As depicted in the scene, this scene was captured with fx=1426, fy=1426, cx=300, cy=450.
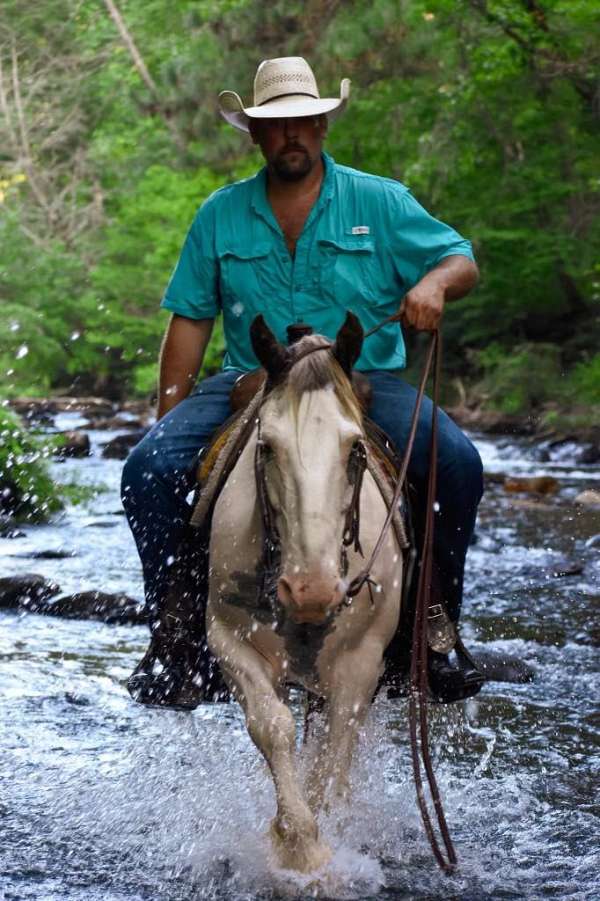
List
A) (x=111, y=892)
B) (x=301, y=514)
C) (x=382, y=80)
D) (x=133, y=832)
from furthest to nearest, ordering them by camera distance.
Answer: (x=382, y=80), (x=133, y=832), (x=111, y=892), (x=301, y=514)

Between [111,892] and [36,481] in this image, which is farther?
[36,481]

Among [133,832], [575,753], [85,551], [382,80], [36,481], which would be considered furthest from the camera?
[382,80]

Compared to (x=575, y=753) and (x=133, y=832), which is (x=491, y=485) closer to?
(x=575, y=753)

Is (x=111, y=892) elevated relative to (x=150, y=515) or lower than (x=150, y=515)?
lower

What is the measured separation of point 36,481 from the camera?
15.2 meters

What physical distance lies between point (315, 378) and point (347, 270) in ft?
3.89

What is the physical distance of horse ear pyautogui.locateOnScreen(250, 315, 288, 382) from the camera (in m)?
4.35

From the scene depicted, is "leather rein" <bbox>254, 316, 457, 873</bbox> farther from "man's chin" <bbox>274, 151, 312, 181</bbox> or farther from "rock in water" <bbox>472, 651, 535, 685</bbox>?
"rock in water" <bbox>472, 651, 535, 685</bbox>

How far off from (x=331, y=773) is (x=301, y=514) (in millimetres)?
1168

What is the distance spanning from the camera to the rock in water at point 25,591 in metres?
9.88

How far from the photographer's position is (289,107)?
5320 millimetres

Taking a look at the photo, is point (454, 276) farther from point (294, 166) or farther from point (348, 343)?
point (348, 343)

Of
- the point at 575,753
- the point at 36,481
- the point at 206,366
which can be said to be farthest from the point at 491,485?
the point at 206,366

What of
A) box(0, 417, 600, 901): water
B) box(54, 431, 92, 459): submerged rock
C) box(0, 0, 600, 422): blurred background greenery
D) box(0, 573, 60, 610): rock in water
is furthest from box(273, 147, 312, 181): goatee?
box(54, 431, 92, 459): submerged rock
